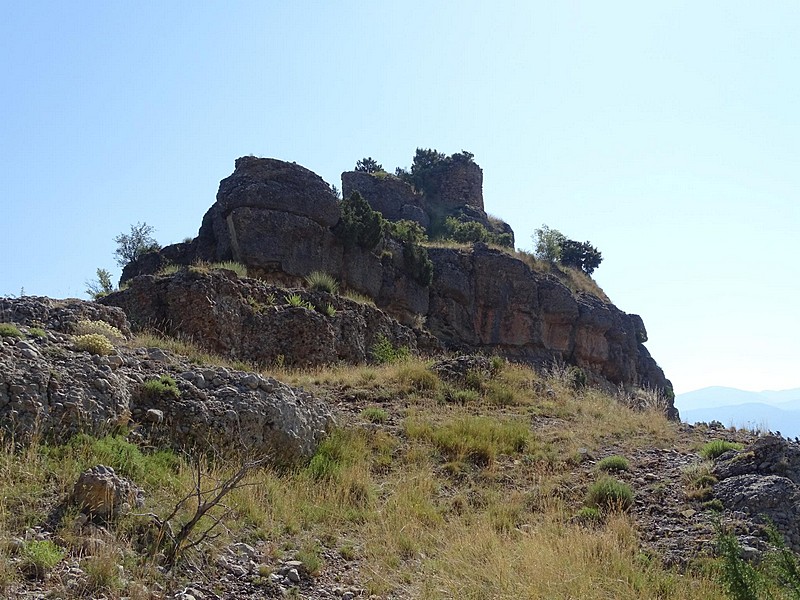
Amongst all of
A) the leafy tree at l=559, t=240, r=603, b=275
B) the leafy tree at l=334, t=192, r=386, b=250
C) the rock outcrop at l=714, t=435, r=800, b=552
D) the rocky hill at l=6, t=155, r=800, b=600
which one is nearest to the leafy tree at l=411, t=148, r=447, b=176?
the leafy tree at l=559, t=240, r=603, b=275

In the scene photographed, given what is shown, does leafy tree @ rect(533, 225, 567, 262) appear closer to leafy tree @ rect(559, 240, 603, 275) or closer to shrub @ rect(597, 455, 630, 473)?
leafy tree @ rect(559, 240, 603, 275)

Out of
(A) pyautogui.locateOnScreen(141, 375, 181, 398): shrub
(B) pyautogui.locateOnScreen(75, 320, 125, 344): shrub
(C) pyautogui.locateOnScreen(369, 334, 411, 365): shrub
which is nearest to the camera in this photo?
(A) pyautogui.locateOnScreen(141, 375, 181, 398): shrub

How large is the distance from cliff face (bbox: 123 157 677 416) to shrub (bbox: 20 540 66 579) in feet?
36.0

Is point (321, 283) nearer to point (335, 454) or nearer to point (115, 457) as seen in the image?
point (335, 454)

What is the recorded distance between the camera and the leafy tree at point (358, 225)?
21781 mm

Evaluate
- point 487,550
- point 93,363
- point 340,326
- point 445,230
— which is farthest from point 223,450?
point 445,230

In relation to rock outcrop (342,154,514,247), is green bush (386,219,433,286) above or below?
below

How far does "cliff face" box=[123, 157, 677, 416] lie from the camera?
20234 mm

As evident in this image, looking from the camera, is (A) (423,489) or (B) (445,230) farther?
(B) (445,230)

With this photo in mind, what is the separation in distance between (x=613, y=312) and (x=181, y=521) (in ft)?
94.2

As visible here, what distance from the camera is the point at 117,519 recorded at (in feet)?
18.1

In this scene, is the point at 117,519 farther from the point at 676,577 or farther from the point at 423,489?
the point at 676,577

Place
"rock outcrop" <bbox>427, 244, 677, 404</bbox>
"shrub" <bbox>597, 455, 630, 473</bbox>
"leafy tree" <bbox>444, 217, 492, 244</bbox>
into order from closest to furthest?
"shrub" <bbox>597, 455, 630, 473</bbox> → "rock outcrop" <bbox>427, 244, 677, 404</bbox> → "leafy tree" <bbox>444, 217, 492, 244</bbox>

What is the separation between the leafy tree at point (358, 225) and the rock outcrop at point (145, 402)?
11884 millimetres
